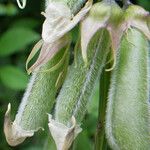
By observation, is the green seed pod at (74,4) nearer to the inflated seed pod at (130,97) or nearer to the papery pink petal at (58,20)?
the papery pink petal at (58,20)

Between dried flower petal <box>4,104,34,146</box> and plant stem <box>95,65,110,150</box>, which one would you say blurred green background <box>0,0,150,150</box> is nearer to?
plant stem <box>95,65,110,150</box>

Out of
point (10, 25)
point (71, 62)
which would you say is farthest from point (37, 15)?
point (71, 62)

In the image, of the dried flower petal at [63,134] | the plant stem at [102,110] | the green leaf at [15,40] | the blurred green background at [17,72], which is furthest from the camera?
the green leaf at [15,40]

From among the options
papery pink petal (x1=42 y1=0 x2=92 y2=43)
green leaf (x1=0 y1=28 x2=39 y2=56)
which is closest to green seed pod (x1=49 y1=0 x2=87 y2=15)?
papery pink petal (x1=42 y1=0 x2=92 y2=43)

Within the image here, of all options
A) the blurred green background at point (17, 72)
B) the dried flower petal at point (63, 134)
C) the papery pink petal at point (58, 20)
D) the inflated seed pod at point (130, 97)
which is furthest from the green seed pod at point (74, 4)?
the blurred green background at point (17, 72)

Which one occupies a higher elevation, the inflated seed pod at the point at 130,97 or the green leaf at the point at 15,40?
the inflated seed pod at the point at 130,97

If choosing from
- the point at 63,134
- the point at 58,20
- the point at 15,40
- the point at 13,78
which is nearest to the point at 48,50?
the point at 58,20
